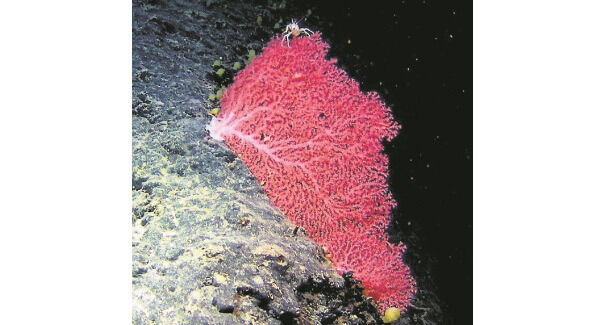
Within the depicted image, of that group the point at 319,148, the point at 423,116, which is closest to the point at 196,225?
the point at 319,148

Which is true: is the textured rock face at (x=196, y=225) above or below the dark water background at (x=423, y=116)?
below

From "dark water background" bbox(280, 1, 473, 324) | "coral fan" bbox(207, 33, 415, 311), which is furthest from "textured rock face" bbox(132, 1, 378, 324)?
"dark water background" bbox(280, 1, 473, 324)

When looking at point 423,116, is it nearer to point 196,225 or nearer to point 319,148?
point 319,148

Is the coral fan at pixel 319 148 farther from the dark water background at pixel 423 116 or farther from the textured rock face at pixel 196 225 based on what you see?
the dark water background at pixel 423 116

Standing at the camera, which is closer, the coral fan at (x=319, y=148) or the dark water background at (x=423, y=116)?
the coral fan at (x=319, y=148)

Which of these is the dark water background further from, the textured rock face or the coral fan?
the textured rock face

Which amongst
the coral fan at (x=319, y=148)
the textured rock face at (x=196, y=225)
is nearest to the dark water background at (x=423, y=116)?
the coral fan at (x=319, y=148)
